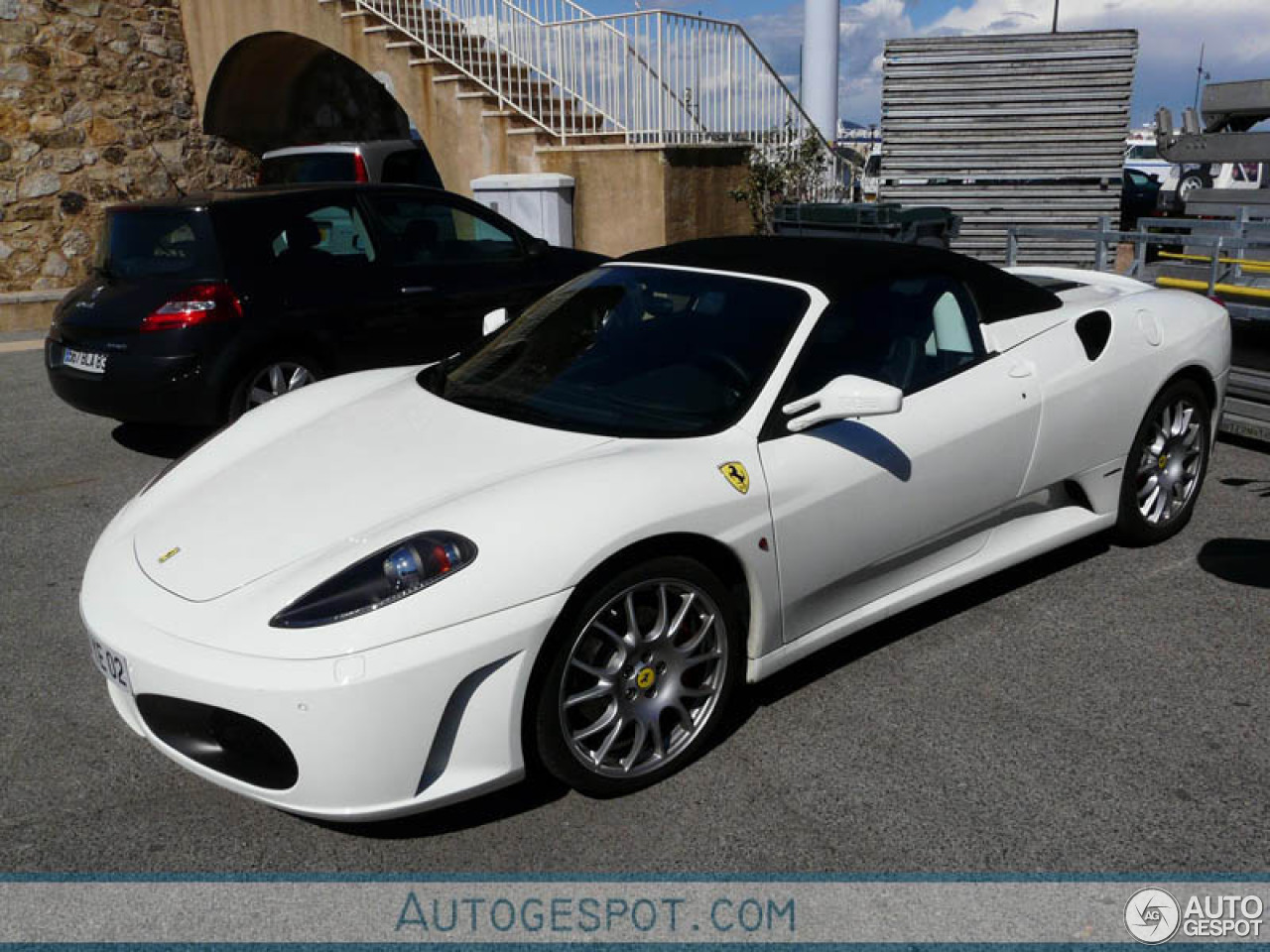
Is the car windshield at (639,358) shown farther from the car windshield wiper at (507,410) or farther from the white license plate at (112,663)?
the white license plate at (112,663)

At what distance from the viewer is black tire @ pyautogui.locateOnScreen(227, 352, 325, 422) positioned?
6.54 m

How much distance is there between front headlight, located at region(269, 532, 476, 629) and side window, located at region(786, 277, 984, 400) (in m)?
1.23

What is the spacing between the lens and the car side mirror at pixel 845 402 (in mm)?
3350

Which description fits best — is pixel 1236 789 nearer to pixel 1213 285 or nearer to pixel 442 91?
pixel 1213 285

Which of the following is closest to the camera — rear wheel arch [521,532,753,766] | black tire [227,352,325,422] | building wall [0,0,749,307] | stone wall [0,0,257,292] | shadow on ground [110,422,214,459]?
rear wheel arch [521,532,753,766]

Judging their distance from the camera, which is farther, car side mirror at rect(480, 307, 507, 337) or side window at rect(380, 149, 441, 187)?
side window at rect(380, 149, 441, 187)

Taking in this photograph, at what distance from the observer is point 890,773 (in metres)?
3.28

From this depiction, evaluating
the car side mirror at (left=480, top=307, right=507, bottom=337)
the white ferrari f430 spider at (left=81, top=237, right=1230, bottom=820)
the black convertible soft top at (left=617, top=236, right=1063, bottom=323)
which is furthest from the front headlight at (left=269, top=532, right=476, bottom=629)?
the car side mirror at (left=480, top=307, right=507, bottom=337)

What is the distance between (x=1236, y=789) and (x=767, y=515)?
1.44 meters

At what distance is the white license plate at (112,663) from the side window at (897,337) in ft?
6.53

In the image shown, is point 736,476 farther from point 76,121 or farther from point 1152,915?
point 76,121

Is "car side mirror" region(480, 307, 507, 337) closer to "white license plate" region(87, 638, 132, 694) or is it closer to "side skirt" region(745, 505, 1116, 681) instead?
"side skirt" region(745, 505, 1116, 681)

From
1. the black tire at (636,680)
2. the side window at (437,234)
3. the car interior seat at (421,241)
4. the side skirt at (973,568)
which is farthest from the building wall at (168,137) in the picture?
the black tire at (636,680)

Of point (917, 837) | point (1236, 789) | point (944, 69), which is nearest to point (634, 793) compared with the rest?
point (917, 837)
